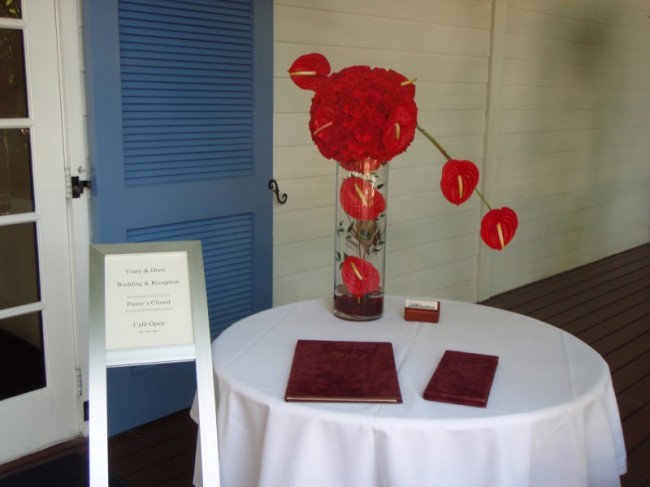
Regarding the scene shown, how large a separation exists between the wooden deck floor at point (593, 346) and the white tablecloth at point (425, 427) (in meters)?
0.92

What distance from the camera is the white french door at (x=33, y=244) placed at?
2357 millimetres

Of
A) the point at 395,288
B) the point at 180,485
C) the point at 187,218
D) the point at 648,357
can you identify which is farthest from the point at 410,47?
the point at 180,485

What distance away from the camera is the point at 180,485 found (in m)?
2.46

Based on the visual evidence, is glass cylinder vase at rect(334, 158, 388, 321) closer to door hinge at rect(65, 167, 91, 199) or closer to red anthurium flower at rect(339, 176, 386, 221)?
red anthurium flower at rect(339, 176, 386, 221)

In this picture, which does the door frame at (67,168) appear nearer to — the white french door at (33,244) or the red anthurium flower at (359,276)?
the white french door at (33,244)

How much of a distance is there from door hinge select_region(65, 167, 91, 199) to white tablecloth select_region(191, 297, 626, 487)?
100 cm

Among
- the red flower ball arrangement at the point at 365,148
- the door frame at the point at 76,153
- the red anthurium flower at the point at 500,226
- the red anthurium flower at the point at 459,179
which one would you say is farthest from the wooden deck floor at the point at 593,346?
the red anthurium flower at the point at 459,179

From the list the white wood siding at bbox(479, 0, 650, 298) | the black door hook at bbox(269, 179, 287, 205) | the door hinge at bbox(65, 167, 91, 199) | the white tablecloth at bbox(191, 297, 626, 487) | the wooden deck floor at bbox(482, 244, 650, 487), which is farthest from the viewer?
the white wood siding at bbox(479, 0, 650, 298)

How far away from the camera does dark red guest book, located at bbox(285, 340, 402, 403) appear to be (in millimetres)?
1511

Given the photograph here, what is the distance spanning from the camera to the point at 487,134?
443cm

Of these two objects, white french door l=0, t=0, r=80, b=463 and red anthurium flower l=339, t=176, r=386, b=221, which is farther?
white french door l=0, t=0, r=80, b=463

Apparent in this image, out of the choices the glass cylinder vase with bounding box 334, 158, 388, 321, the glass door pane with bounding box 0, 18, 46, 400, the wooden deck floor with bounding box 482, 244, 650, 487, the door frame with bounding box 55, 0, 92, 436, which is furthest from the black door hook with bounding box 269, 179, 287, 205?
the wooden deck floor with bounding box 482, 244, 650, 487

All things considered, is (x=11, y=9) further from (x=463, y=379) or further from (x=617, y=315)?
(x=617, y=315)

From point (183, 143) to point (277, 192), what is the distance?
571mm
